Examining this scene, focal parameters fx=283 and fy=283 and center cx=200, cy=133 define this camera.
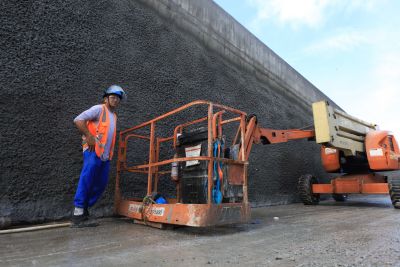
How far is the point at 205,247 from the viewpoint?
222 centimetres

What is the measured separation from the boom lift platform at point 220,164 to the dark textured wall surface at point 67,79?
595 millimetres

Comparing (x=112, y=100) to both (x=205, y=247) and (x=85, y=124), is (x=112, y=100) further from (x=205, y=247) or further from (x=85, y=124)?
(x=205, y=247)

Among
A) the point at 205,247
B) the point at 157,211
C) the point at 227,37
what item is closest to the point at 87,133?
the point at 157,211

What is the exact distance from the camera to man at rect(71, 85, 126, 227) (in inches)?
126

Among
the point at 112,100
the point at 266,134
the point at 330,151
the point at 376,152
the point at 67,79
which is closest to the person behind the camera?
the point at 112,100

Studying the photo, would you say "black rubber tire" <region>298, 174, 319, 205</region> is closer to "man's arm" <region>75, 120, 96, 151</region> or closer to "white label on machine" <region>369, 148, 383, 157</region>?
"white label on machine" <region>369, 148, 383, 157</region>

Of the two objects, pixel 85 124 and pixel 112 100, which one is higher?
pixel 112 100

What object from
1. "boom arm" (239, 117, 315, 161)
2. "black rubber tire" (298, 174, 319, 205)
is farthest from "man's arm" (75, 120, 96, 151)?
"black rubber tire" (298, 174, 319, 205)

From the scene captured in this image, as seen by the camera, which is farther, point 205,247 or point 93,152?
point 93,152

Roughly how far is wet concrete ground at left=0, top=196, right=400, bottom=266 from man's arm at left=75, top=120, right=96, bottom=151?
3.04ft

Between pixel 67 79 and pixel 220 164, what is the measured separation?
236 centimetres

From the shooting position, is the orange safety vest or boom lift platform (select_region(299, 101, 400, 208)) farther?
boom lift platform (select_region(299, 101, 400, 208))

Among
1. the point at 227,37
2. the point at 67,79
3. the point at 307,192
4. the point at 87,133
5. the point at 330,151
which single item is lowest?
the point at 307,192

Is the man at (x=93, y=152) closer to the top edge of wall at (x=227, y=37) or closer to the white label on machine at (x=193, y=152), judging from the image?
the white label on machine at (x=193, y=152)
